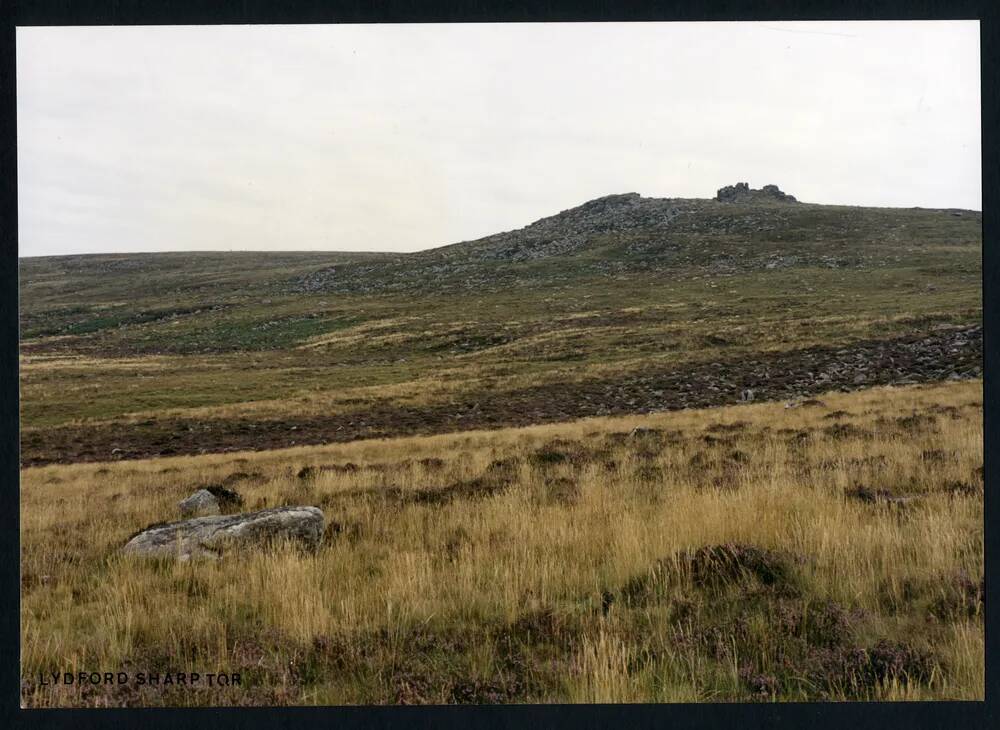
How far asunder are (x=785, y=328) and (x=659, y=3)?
127ft

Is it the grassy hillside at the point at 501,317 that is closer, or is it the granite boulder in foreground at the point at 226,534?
the granite boulder in foreground at the point at 226,534

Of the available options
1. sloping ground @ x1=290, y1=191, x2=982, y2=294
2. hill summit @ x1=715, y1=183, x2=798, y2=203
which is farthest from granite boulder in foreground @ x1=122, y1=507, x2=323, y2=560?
hill summit @ x1=715, y1=183, x2=798, y2=203

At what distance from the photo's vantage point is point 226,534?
618 centimetres

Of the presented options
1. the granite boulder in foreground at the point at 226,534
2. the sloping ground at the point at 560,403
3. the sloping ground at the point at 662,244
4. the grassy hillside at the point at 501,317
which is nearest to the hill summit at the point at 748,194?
the sloping ground at the point at 662,244

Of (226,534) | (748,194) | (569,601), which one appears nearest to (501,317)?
(226,534)

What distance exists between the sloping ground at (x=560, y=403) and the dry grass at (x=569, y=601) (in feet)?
56.1

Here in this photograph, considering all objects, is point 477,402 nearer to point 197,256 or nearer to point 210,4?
point 210,4

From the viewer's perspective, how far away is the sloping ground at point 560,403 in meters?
23.6

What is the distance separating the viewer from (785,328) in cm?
3959

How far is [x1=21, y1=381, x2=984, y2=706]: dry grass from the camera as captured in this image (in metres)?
4.08

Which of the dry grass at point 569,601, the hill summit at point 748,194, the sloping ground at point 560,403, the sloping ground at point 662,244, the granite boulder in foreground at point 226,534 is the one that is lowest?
the sloping ground at point 560,403

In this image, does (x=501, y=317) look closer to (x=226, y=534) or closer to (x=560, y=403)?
(x=560, y=403)

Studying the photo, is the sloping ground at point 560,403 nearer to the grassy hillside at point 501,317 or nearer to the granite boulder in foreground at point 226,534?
the grassy hillside at point 501,317

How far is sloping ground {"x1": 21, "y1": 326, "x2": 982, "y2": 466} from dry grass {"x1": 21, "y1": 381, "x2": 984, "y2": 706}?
17100mm
